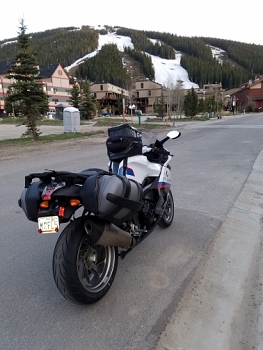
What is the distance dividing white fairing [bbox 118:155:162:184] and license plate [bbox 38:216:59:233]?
3.66ft

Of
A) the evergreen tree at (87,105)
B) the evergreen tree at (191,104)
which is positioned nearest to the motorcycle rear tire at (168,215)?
the evergreen tree at (87,105)

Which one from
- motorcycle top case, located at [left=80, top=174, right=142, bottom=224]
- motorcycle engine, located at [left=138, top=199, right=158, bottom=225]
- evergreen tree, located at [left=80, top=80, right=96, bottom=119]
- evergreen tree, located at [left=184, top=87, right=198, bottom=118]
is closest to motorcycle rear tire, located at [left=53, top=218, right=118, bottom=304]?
motorcycle top case, located at [left=80, top=174, right=142, bottom=224]

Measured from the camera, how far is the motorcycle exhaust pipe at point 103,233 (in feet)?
7.79

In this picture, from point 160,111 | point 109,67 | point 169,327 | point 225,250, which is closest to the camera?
point 169,327

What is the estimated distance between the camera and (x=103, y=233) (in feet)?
7.93

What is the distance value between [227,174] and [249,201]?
2.12 metres

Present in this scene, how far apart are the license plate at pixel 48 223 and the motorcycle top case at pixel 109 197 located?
26 centimetres

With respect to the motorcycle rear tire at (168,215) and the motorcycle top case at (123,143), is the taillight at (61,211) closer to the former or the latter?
the motorcycle top case at (123,143)

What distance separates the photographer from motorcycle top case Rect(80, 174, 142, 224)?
2229mm

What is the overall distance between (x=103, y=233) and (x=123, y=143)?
3.57ft

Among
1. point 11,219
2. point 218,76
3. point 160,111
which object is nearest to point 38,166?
point 11,219

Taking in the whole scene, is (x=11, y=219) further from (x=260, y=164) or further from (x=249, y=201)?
(x=260, y=164)

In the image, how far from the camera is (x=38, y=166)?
29.3ft

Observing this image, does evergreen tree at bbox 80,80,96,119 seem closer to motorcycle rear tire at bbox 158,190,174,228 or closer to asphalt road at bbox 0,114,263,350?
asphalt road at bbox 0,114,263,350
